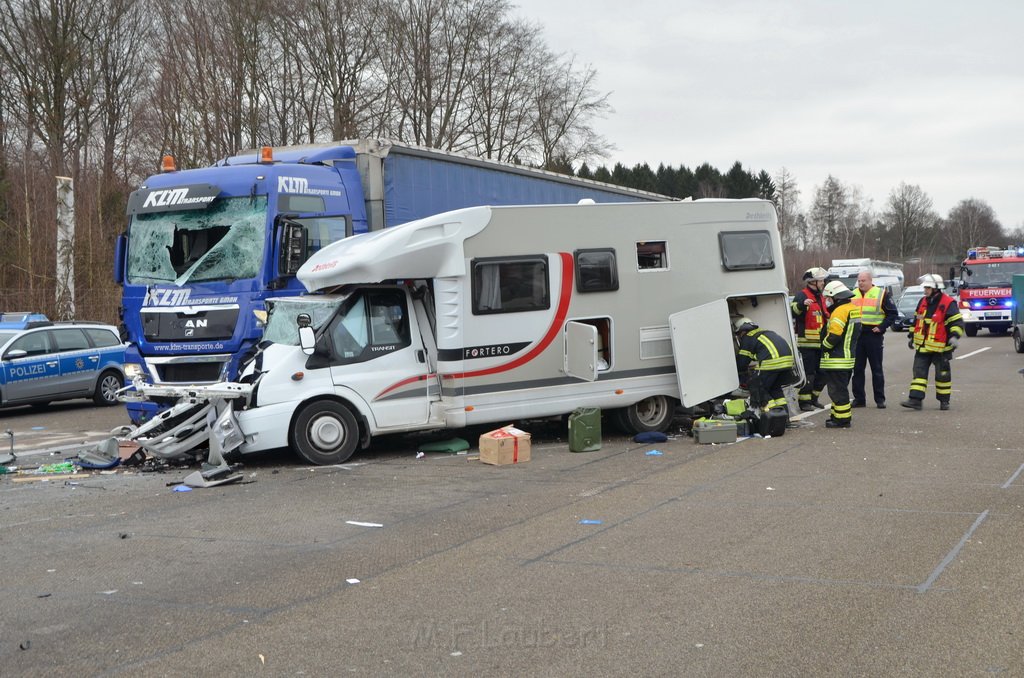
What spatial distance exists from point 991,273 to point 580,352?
2460 cm

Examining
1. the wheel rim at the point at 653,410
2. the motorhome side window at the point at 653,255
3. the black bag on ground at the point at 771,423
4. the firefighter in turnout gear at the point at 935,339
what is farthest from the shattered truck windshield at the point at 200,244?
the firefighter in turnout gear at the point at 935,339

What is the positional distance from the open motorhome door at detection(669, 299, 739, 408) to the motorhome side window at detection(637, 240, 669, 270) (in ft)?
2.12

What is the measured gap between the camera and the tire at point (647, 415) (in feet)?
42.5

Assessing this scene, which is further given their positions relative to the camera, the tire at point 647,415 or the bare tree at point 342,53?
the bare tree at point 342,53

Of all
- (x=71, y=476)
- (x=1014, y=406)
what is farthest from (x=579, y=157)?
(x=71, y=476)

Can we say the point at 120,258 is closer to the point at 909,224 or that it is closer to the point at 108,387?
the point at 108,387

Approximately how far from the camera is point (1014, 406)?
49.2 ft

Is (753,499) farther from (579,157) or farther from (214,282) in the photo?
(579,157)

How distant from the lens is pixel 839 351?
1353 centimetres

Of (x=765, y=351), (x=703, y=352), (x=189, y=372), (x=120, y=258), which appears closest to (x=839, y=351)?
(x=765, y=351)

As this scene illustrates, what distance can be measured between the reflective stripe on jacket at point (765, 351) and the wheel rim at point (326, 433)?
5.14 metres

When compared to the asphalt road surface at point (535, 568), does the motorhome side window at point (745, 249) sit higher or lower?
higher

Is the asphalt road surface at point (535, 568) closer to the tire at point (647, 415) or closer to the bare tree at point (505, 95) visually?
the tire at point (647, 415)

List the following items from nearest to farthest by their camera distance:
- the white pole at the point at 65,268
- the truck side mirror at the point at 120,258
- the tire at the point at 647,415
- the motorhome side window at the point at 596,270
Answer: the motorhome side window at the point at 596,270 → the tire at the point at 647,415 → the truck side mirror at the point at 120,258 → the white pole at the point at 65,268
